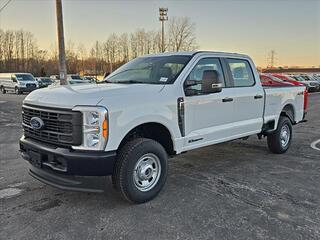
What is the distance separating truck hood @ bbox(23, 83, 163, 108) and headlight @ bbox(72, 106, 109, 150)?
103 mm

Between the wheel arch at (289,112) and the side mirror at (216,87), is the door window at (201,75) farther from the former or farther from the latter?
the wheel arch at (289,112)

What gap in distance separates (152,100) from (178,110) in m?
0.49

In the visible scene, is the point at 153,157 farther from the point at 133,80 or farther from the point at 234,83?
the point at 234,83

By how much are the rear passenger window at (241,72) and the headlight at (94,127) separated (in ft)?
9.33

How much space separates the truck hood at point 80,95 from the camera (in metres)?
3.60

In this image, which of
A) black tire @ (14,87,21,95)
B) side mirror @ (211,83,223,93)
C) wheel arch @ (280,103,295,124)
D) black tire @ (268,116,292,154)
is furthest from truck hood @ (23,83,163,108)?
black tire @ (14,87,21,95)

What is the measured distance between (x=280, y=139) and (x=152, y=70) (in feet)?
11.1

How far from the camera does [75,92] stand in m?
3.83

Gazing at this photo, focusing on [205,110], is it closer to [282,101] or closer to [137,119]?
[137,119]

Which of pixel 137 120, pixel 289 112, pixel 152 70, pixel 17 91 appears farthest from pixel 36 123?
pixel 17 91

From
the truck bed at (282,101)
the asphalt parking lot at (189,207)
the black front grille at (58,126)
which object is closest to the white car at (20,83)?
the asphalt parking lot at (189,207)

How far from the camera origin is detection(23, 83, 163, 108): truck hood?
11.8 feet

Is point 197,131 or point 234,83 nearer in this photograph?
point 197,131

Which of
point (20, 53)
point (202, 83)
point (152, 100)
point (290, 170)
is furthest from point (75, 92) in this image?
point (20, 53)
